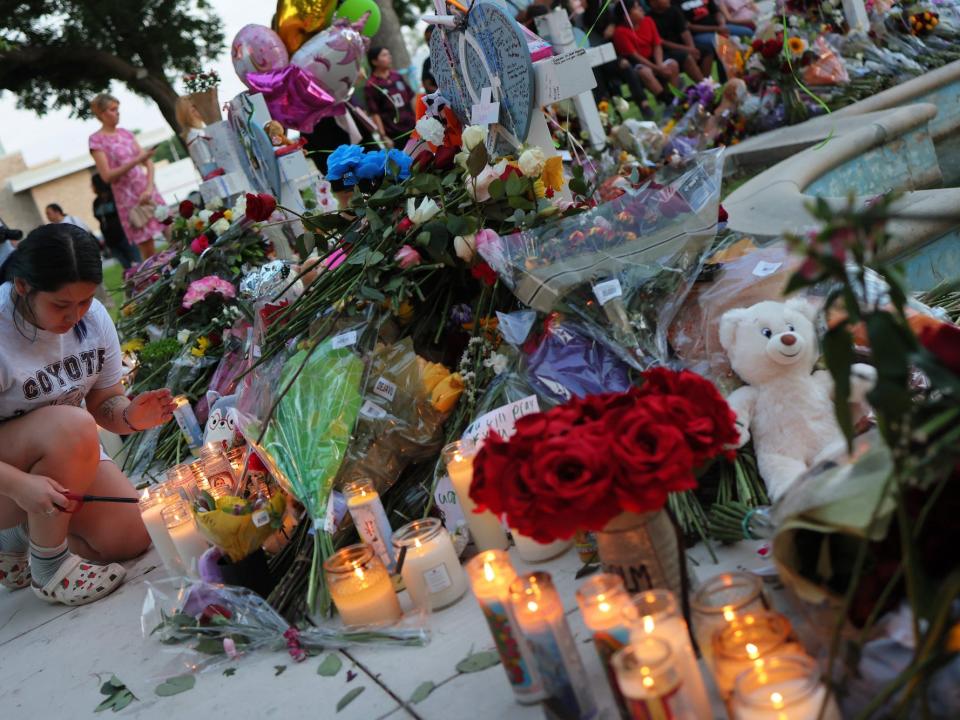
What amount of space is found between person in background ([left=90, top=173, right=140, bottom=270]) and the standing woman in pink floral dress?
1.09 meters

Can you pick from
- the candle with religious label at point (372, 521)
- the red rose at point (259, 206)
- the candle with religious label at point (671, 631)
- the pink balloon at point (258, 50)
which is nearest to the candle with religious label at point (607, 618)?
the candle with religious label at point (671, 631)

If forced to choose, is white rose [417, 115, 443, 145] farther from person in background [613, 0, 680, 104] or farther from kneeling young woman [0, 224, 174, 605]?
person in background [613, 0, 680, 104]

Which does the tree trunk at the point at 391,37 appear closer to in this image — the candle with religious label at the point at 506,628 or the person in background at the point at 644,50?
the person in background at the point at 644,50

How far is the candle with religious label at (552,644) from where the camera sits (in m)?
1.57

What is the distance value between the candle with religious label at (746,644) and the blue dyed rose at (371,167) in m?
2.23

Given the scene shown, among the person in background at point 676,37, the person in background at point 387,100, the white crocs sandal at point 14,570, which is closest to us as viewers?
the white crocs sandal at point 14,570

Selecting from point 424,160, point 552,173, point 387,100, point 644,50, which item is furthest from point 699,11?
point 552,173

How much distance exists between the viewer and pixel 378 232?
3055mm

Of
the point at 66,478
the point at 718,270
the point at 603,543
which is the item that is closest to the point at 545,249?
the point at 718,270

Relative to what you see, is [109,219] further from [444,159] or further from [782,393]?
[782,393]

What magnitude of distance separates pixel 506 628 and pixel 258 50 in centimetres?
549

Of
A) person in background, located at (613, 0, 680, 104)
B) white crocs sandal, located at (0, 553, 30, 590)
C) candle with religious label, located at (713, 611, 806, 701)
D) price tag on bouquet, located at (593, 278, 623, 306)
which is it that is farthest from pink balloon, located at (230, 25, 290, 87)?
candle with religious label, located at (713, 611, 806, 701)

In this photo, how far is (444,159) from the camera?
10.5 feet

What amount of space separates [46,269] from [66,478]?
2.26 ft
